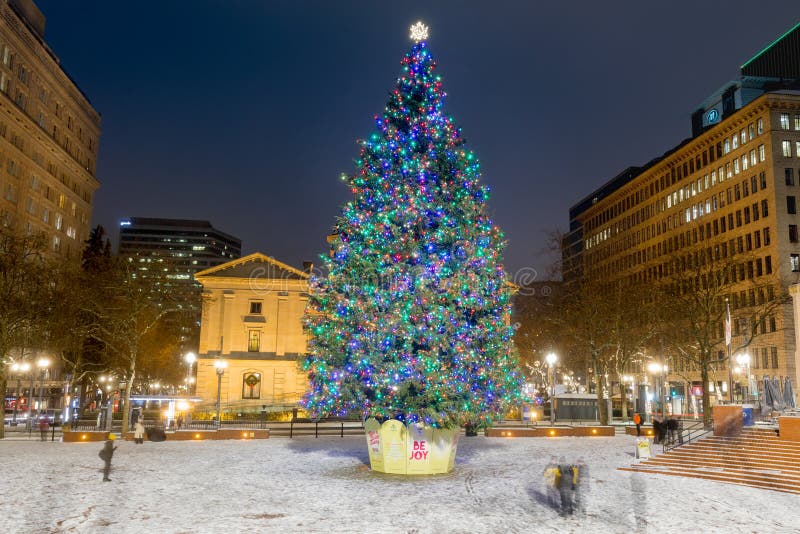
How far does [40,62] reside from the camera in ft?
275

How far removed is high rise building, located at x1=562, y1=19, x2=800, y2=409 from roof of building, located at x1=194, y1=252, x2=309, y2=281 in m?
29.6

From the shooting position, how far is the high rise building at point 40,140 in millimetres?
76625

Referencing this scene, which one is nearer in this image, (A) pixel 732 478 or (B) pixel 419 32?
(A) pixel 732 478

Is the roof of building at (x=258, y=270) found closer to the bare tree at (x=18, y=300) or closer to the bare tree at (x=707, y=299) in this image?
the bare tree at (x=18, y=300)

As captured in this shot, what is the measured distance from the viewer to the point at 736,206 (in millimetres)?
84000

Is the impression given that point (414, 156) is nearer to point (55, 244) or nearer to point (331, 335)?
point (331, 335)

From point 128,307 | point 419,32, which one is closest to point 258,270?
point 128,307

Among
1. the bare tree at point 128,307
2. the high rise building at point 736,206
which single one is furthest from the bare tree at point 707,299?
the bare tree at point 128,307

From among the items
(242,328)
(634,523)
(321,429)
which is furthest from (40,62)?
(634,523)

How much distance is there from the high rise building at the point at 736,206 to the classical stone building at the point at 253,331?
30307 millimetres

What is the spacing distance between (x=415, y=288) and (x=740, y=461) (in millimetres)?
13284

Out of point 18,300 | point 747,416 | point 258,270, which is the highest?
point 258,270

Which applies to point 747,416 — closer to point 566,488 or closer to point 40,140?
point 566,488

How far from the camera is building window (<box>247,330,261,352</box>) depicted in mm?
70438
